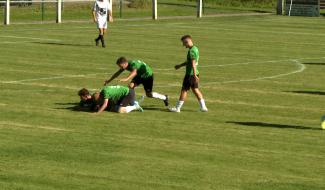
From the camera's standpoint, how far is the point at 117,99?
22.5 m

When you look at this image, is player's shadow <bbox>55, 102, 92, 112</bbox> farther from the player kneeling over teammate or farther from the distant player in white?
the distant player in white

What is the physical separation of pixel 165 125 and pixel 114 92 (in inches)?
72.2

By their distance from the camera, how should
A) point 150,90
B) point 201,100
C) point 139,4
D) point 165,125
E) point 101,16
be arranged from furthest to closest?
point 139,4 < point 101,16 < point 150,90 < point 201,100 < point 165,125

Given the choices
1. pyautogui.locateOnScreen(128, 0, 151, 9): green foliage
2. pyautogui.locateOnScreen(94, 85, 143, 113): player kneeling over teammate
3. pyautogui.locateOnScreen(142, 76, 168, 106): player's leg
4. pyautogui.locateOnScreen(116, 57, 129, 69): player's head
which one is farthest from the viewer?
pyautogui.locateOnScreen(128, 0, 151, 9): green foliage

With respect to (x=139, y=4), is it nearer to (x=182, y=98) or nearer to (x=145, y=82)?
(x=145, y=82)

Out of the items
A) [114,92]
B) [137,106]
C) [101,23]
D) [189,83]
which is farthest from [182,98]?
[101,23]

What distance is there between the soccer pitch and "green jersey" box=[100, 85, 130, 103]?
35 centimetres

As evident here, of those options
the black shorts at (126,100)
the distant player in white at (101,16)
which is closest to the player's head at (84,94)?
the black shorts at (126,100)

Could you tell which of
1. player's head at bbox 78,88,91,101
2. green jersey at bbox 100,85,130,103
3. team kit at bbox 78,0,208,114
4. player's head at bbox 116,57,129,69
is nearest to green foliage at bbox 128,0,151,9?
team kit at bbox 78,0,208,114

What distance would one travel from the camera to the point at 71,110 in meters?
22.6

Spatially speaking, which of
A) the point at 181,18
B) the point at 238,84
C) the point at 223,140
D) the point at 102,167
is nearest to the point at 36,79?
the point at 238,84

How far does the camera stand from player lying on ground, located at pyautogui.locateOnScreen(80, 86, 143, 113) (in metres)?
22.1

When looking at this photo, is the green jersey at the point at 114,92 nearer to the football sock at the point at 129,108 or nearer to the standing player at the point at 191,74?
the football sock at the point at 129,108

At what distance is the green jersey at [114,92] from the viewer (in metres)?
22.1
